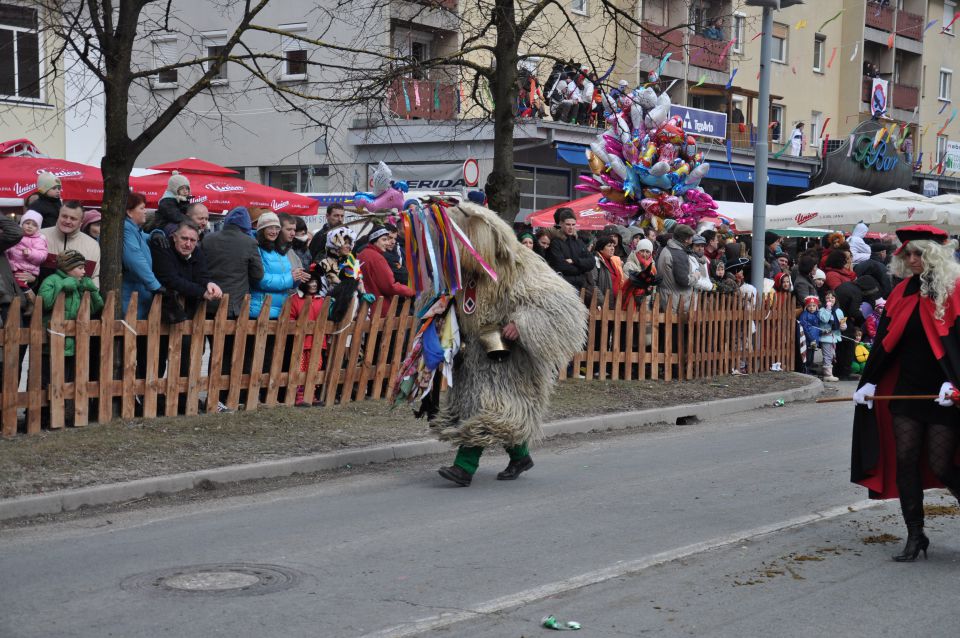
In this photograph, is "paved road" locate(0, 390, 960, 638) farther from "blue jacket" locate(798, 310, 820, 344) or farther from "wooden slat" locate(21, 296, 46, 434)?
"blue jacket" locate(798, 310, 820, 344)

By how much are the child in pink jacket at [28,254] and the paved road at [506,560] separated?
3215mm

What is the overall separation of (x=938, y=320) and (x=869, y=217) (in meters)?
18.5

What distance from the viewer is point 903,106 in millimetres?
51688

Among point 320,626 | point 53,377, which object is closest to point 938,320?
point 320,626

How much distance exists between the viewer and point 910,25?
51.5m

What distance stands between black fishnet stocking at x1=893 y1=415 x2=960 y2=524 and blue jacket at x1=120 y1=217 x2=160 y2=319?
A: 6.72 metres

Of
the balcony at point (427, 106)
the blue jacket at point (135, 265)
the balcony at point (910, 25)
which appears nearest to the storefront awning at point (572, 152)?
the balcony at point (427, 106)

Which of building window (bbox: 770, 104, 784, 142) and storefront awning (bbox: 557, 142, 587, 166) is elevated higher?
building window (bbox: 770, 104, 784, 142)

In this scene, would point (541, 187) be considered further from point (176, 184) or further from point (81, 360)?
point (81, 360)

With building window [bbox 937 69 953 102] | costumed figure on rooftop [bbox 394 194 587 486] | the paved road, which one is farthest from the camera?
building window [bbox 937 69 953 102]

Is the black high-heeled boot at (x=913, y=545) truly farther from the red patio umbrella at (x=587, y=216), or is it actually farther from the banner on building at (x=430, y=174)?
the banner on building at (x=430, y=174)

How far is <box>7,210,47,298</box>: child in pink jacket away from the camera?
10.0 m

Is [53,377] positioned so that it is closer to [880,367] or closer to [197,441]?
[197,441]

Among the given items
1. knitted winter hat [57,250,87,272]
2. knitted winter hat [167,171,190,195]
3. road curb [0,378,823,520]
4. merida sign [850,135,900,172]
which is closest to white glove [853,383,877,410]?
road curb [0,378,823,520]
